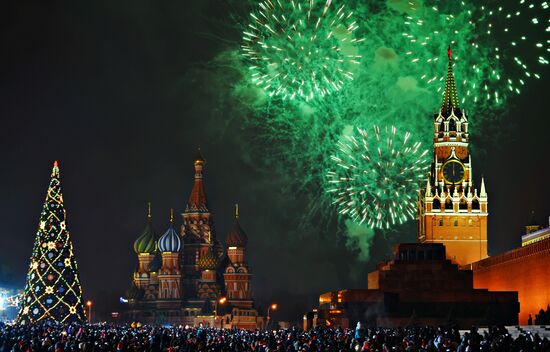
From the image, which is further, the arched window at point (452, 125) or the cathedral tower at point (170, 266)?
the cathedral tower at point (170, 266)

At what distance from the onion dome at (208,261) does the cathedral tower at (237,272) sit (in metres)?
1.93

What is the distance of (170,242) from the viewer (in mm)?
151875

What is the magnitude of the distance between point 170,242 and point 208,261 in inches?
219

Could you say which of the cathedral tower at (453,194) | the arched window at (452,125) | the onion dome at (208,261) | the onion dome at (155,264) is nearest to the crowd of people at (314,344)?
the cathedral tower at (453,194)

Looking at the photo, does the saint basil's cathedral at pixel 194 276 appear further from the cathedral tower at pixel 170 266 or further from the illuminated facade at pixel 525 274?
the illuminated facade at pixel 525 274

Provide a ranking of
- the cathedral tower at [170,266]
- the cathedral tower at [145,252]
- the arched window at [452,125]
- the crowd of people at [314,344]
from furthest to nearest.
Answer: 1. the cathedral tower at [145,252]
2. the cathedral tower at [170,266]
3. the arched window at [452,125]
4. the crowd of people at [314,344]

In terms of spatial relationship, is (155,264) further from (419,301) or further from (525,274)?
(525,274)

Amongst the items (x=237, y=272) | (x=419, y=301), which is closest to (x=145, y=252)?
(x=237, y=272)

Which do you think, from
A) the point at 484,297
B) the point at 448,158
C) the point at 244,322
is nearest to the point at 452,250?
the point at 448,158

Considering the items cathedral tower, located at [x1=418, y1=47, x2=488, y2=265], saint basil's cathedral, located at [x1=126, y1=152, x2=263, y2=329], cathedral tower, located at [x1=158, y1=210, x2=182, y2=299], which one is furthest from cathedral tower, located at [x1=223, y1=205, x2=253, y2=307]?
cathedral tower, located at [x1=418, y1=47, x2=488, y2=265]

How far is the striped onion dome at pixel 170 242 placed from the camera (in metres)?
152

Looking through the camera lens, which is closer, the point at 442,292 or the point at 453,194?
the point at 442,292

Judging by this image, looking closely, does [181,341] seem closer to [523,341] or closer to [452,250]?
[523,341]

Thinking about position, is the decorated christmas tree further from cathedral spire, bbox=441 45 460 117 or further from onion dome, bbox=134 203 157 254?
onion dome, bbox=134 203 157 254
